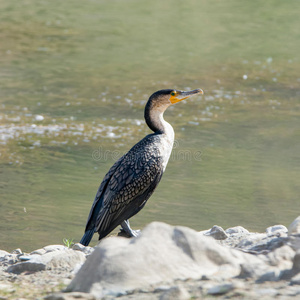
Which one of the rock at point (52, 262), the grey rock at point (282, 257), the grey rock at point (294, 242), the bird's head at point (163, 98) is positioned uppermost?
the bird's head at point (163, 98)

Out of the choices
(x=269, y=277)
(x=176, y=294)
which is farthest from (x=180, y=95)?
(x=176, y=294)

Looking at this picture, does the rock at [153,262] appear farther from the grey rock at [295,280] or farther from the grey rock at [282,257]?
the grey rock at [295,280]

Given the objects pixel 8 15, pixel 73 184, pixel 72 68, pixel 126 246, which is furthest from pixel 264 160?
pixel 8 15

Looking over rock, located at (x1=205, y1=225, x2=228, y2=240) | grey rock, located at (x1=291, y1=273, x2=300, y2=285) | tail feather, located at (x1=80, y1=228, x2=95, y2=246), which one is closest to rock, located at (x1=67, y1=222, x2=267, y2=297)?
grey rock, located at (x1=291, y1=273, x2=300, y2=285)

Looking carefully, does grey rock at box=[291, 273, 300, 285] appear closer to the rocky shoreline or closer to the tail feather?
the rocky shoreline

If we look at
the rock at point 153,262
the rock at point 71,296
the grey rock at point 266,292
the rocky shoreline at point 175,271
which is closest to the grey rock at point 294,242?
the rocky shoreline at point 175,271

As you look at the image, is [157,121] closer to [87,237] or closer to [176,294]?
[87,237]

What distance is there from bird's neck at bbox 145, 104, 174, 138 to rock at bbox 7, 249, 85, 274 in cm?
181

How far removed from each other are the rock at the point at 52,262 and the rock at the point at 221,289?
1566mm

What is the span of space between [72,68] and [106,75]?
104cm

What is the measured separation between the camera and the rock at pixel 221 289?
144 inches

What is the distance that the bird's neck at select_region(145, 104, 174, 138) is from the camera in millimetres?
6500

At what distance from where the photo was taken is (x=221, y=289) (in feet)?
12.0

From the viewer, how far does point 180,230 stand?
4.11 meters
